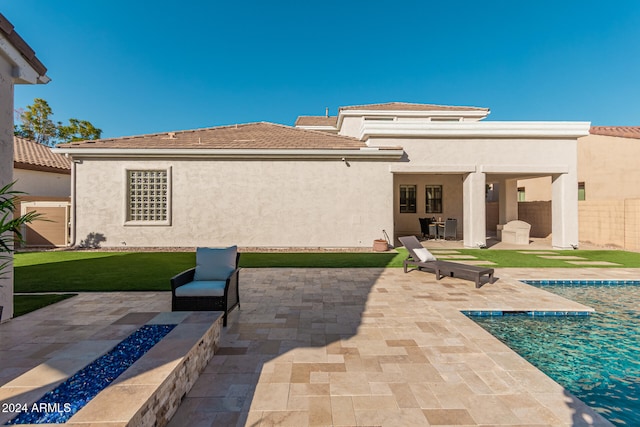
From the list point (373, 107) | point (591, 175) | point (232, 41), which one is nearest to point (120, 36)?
point (232, 41)

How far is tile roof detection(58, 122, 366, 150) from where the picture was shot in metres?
13.9

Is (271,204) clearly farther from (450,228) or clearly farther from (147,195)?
(450,228)

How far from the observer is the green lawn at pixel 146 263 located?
7707 millimetres

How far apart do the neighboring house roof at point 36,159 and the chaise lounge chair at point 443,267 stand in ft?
64.1

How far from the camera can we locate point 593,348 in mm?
4570

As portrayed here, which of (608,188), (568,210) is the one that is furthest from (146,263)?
(608,188)

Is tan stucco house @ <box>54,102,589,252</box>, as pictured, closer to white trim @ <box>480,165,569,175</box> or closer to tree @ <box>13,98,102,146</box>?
white trim @ <box>480,165,569,175</box>

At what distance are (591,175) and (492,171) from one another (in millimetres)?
10459

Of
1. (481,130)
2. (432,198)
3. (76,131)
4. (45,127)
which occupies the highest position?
(45,127)

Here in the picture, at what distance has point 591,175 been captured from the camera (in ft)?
63.3

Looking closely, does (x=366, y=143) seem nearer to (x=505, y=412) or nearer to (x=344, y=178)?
(x=344, y=178)

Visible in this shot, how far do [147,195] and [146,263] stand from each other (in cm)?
461

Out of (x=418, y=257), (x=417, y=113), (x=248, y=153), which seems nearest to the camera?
(x=418, y=257)

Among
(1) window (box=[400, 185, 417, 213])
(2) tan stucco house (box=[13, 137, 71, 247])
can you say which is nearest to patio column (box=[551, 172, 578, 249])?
(1) window (box=[400, 185, 417, 213])
